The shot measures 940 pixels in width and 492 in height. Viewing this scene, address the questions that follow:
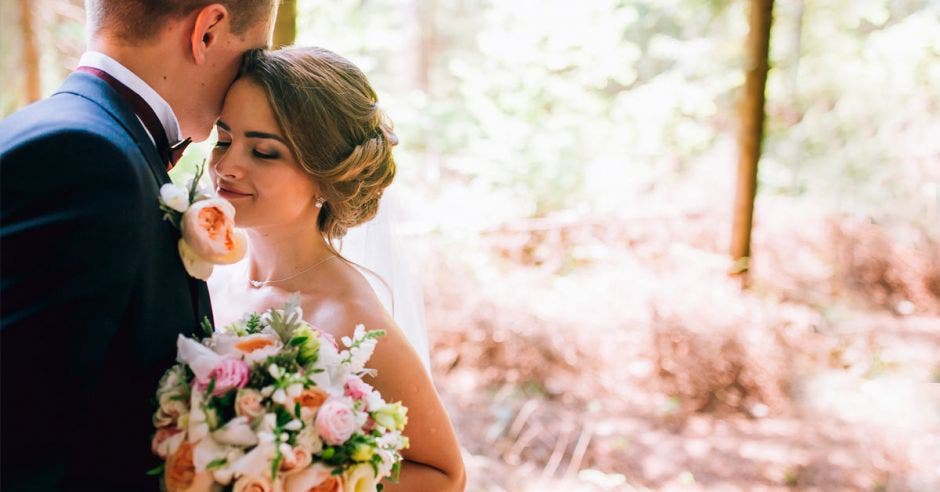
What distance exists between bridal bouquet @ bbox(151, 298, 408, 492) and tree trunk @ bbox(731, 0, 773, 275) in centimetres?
646

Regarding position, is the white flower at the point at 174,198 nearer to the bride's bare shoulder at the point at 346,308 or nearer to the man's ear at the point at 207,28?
the man's ear at the point at 207,28

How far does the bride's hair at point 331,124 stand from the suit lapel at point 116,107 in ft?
1.71

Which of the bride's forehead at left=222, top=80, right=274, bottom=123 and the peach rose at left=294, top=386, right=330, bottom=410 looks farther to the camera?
the bride's forehead at left=222, top=80, right=274, bottom=123

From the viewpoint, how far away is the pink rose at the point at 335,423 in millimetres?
1548

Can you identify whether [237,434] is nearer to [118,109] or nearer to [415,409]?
[118,109]

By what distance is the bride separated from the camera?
2.18 meters

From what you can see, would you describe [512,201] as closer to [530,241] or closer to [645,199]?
[530,241]

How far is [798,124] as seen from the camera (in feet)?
37.0

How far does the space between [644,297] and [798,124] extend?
519cm

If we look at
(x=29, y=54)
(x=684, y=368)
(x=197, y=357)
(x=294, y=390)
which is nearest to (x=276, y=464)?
(x=294, y=390)

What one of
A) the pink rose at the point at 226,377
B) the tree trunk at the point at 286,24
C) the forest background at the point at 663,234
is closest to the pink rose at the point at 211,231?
the pink rose at the point at 226,377

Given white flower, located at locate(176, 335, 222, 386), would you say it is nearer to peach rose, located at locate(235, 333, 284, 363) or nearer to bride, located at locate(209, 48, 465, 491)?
peach rose, located at locate(235, 333, 284, 363)

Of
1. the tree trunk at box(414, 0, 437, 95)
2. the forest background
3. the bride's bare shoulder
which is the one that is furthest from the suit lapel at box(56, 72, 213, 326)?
the tree trunk at box(414, 0, 437, 95)

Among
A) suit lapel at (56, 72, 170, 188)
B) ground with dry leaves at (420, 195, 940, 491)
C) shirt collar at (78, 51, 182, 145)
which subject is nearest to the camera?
suit lapel at (56, 72, 170, 188)
